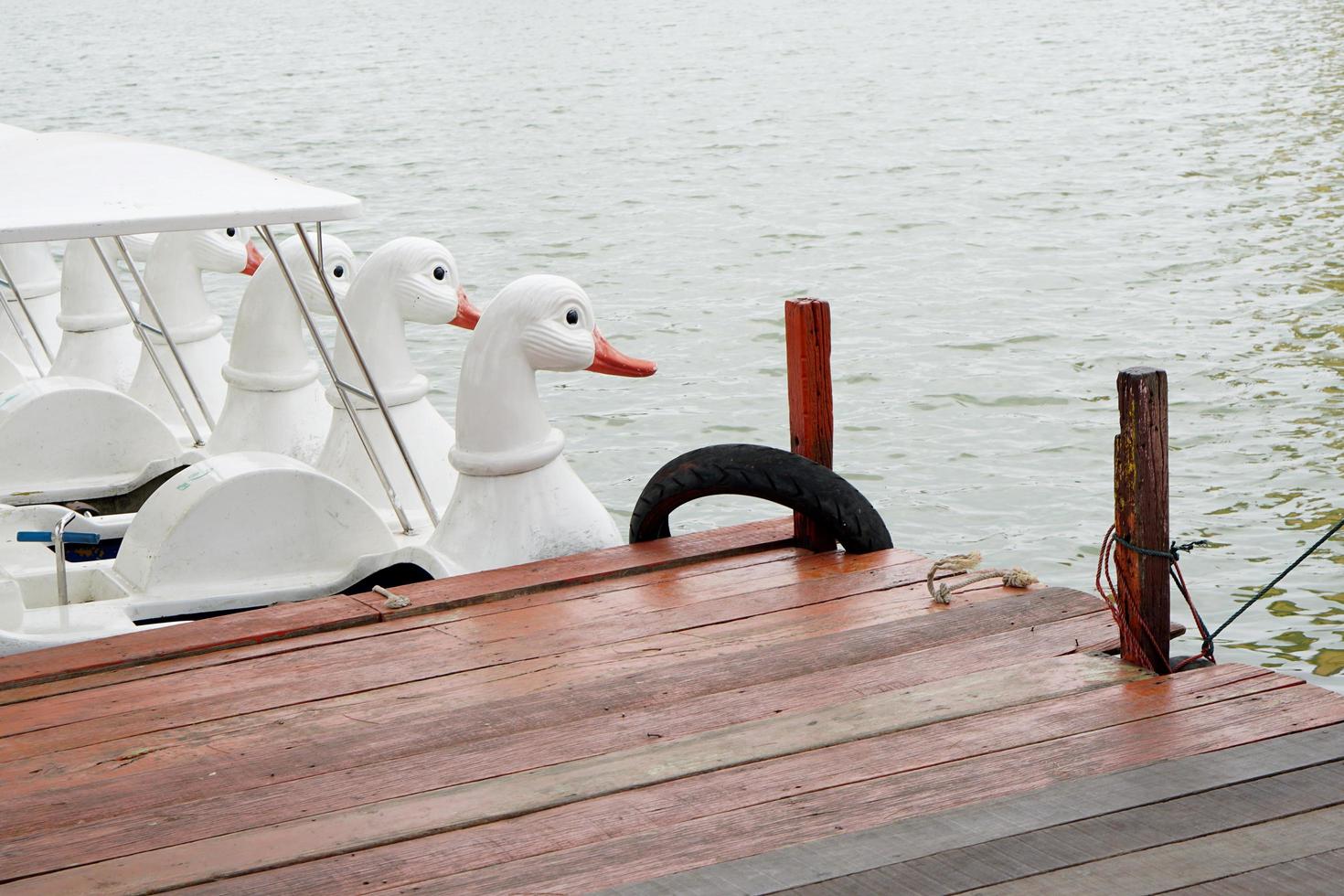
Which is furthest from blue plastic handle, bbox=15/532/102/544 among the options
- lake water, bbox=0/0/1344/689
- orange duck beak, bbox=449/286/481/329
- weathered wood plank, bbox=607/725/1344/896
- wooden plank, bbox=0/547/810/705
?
lake water, bbox=0/0/1344/689

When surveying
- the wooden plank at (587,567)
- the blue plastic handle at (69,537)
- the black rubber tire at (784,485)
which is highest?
the black rubber tire at (784,485)

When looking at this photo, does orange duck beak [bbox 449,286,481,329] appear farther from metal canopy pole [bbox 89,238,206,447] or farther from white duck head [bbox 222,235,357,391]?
metal canopy pole [bbox 89,238,206,447]

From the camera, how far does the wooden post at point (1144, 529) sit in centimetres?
381

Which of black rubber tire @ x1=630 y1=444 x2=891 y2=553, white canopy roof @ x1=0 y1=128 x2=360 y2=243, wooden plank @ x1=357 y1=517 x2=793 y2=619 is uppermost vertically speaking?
white canopy roof @ x1=0 y1=128 x2=360 y2=243

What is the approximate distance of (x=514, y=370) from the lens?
539 centimetres

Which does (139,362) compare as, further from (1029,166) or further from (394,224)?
(1029,166)

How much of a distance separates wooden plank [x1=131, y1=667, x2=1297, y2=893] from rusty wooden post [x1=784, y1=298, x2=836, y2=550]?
1432mm

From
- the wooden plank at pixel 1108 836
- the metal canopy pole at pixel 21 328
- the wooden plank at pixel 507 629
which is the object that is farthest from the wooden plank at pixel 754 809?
the metal canopy pole at pixel 21 328

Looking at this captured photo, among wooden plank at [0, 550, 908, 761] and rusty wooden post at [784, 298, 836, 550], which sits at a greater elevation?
rusty wooden post at [784, 298, 836, 550]

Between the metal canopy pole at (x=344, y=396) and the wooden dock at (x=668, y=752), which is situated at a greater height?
the metal canopy pole at (x=344, y=396)

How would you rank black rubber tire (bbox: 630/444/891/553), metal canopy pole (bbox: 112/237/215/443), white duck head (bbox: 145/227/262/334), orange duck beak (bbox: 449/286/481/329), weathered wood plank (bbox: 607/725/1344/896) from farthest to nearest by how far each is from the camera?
white duck head (bbox: 145/227/262/334) < metal canopy pole (bbox: 112/237/215/443) < orange duck beak (bbox: 449/286/481/329) < black rubber tire (bbox: 630/444/891/553) < weathered wood plank (bbox: 607/725/1344/896)

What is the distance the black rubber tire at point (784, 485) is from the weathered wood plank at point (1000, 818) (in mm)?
1636

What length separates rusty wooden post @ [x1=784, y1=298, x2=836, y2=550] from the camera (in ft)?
16.6

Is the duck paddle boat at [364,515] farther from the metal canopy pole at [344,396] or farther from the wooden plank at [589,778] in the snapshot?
the wooden plank at [589,778]
